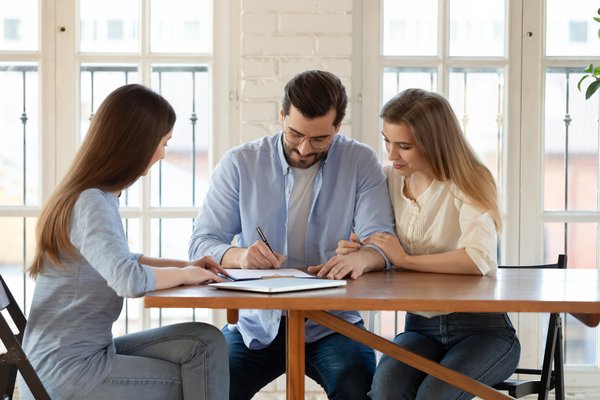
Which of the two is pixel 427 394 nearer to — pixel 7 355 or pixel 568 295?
pixel 568 295

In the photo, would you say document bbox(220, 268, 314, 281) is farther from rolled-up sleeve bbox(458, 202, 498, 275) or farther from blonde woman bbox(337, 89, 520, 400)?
rolled-up sleeve bbox(458, 202, 498, 275)

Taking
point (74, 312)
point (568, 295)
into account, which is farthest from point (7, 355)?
point (568, 295)

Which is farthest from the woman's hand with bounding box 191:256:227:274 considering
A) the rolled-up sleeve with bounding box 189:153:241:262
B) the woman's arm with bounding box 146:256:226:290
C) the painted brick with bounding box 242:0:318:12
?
the painted brick with bounding box 242:0:318:12

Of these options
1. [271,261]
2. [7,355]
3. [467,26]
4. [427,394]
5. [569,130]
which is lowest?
[427,394]

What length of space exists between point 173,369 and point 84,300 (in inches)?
11.2

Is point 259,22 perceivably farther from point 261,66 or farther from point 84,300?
point 84,300

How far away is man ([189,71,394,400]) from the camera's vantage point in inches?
106

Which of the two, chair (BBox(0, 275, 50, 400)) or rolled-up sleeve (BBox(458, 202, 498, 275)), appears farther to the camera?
rolled-up sleeve (BBox(458, 202, 498, 275))

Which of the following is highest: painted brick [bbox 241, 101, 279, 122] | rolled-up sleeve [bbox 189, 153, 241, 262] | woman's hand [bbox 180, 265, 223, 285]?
painted brick [bbox 241, 101, 279, 122]

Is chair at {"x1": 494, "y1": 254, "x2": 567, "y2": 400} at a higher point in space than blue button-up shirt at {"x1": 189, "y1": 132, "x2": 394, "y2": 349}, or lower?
lower

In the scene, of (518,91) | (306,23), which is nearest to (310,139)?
(306,23)

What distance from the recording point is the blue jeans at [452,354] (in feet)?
8.09

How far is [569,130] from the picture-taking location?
402 centimetres

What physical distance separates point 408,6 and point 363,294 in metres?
2.09
